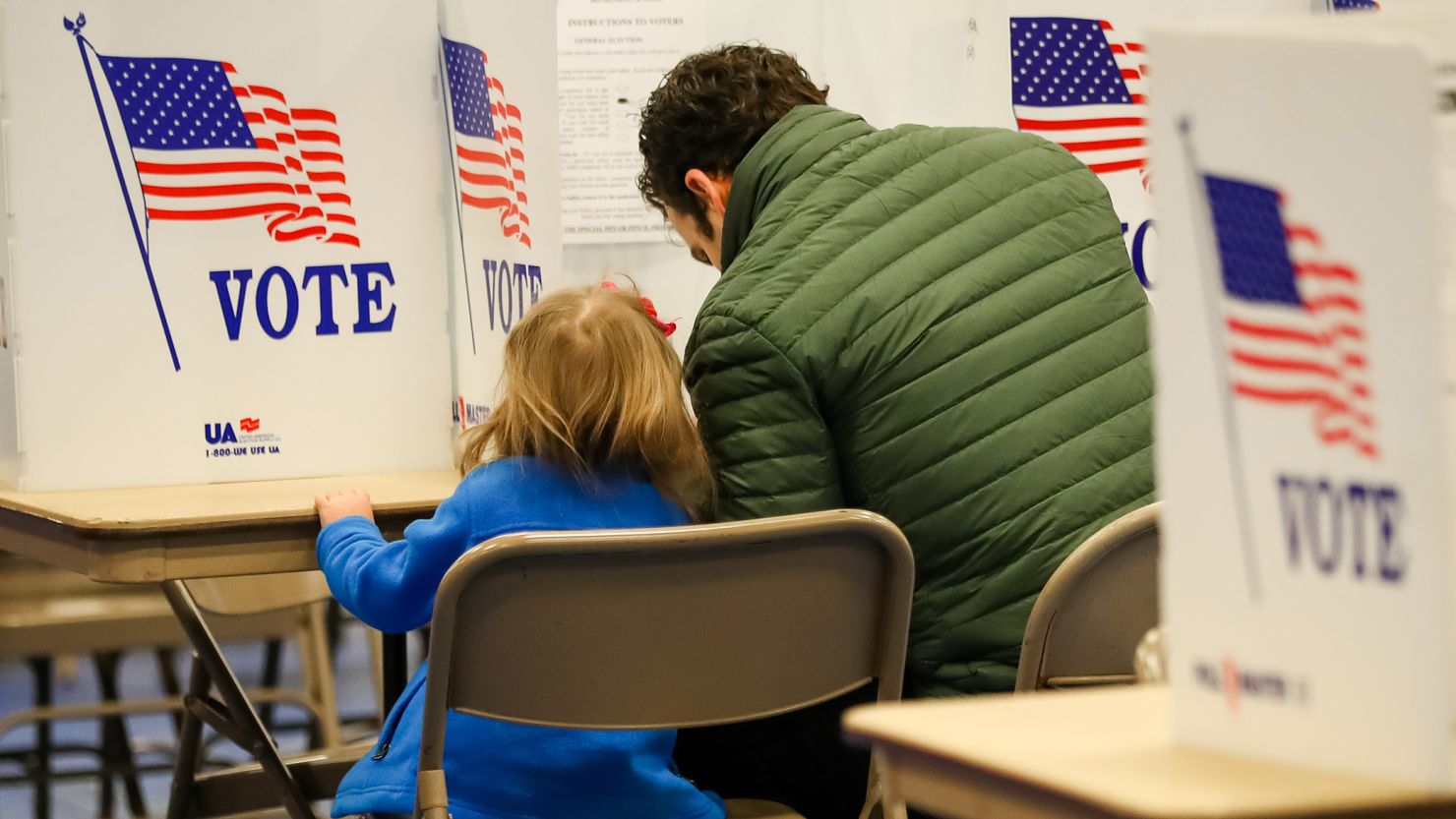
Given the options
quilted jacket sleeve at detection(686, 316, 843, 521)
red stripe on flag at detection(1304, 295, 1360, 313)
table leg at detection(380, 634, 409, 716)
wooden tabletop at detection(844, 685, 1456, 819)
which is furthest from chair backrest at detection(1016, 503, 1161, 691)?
table leg at detection(380, 634, 409, 716)

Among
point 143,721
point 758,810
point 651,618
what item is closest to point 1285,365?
point 651,618

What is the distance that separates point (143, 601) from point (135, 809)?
1.62 feet

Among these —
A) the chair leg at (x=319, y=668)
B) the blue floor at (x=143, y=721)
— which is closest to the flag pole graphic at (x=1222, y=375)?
the chair leg at (x=319, y=668)

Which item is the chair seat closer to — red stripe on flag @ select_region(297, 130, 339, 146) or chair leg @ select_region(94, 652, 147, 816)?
red stripe on flag @ select_region(297, 130, 339, 146)

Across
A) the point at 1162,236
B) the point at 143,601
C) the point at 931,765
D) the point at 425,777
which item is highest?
the point at 1162,236

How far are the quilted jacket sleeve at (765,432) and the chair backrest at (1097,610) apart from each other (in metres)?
0.27

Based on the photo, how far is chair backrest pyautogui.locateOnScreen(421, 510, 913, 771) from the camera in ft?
3.82

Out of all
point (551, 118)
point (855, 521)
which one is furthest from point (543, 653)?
point (551, 118)

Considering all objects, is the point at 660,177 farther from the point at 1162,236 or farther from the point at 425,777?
the point at 1162,236

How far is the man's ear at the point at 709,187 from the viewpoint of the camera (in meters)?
1.90

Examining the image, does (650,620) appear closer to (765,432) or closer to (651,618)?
(651,618)

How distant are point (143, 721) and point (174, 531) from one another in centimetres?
267

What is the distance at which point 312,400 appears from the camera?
2.14m

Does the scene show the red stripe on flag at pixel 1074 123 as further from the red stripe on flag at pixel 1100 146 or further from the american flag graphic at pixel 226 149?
the american flag graphic at pixel 226 149
